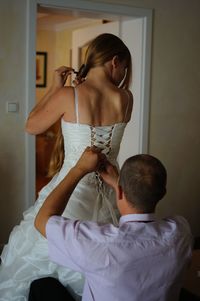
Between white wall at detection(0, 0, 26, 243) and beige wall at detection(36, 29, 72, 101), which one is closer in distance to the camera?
white wall at detection(0, 0, 26, 243)

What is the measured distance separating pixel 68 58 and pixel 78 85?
4.65 m

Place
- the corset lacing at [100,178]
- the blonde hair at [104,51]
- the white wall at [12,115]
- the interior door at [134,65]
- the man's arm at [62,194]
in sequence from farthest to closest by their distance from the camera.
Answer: the interior door at [134,65]
the white wall at [12,115]
the corset lacing at [100,178]
the blonde hair at [104,51]
the man's arm at [62,194]

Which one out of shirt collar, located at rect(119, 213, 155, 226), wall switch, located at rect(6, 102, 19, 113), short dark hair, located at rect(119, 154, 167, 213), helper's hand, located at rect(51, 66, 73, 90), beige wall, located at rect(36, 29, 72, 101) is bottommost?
shirt collar, located at rect(119, 213, 155, 226)

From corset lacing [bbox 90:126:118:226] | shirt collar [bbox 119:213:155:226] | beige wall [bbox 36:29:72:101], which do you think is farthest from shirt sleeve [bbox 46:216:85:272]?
beige wall [bbox 36:29:72:101]

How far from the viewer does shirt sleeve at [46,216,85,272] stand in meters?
1.10

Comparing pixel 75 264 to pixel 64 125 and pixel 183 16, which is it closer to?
pixel 64 125

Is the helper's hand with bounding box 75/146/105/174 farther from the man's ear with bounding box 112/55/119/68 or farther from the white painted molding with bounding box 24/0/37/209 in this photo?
the white painted molding with bounding box 24/0/37/209

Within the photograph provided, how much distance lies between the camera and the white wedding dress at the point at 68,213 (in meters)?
1.65

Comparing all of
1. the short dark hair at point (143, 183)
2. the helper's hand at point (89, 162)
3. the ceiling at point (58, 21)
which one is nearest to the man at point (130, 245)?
the short dark hair at point (143, 183)

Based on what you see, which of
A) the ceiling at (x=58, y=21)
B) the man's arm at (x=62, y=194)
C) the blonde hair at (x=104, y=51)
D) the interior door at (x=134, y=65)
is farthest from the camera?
the ceiling at (x=58, y=21)

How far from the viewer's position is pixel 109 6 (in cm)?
306

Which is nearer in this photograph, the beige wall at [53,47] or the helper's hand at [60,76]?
the helper's hand at [60,76]

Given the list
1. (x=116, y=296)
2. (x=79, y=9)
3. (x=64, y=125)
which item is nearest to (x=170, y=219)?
(x=116, y=296)

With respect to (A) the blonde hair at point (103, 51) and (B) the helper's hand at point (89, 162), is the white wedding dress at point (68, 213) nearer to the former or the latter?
(A) the blonde hair at point (103, 51)
